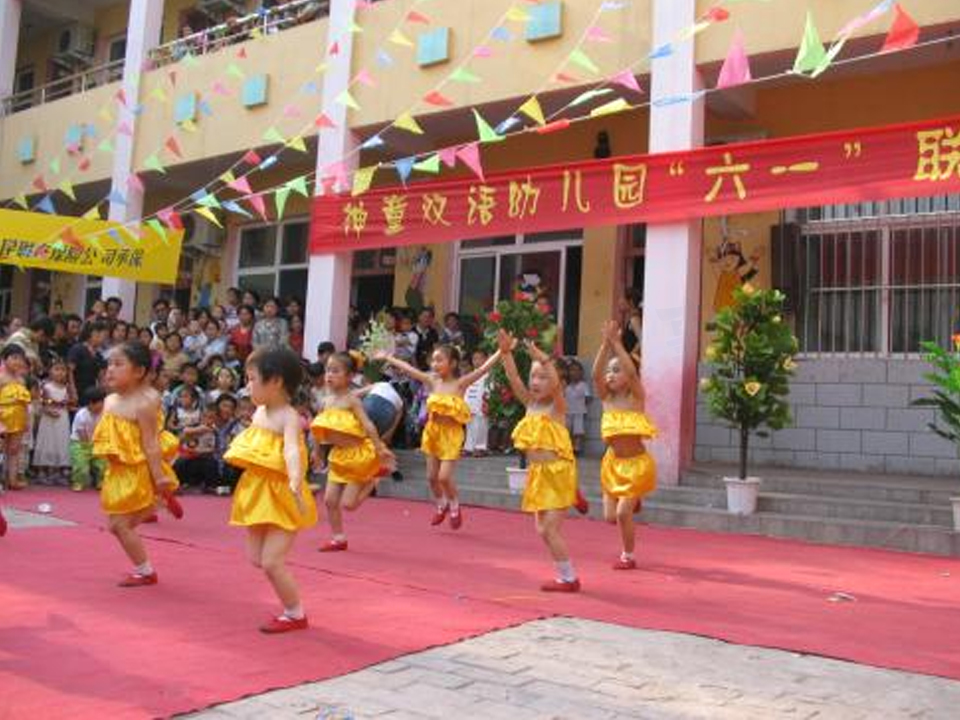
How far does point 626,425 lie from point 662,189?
3353mm

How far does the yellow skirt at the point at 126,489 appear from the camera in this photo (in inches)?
209

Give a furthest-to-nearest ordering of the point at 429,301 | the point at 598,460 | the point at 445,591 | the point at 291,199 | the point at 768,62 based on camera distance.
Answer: the point at 291,199 → the point at 429,301 → the point at 598,460 → the point at 768,62 → the point at 445,591

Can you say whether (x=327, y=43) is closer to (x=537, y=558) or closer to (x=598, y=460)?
(x=598, y=460)

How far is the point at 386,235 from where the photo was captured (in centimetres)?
1129

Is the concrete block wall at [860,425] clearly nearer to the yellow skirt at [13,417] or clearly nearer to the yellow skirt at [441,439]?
the yellow skirt at [441,439]

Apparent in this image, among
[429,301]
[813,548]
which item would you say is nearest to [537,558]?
[813,548]

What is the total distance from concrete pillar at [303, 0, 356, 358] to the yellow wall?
19 centimetres

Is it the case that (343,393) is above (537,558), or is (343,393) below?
above

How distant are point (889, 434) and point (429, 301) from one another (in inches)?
252

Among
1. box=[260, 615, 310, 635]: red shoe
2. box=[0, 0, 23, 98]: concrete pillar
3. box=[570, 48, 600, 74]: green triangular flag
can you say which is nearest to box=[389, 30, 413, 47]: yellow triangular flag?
box=[570, 48, 600, 74]: green triangular flag

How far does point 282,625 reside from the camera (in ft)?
14.3

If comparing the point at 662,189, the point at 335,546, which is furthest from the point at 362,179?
the point at 335,546

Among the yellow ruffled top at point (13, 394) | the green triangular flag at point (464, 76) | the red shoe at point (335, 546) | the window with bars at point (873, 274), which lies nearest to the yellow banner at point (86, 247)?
the yellow ruffled top at point (13, 394)

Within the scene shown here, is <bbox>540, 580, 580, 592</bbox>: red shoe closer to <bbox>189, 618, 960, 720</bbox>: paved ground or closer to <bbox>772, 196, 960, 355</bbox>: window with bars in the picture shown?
<bbox>189, 618, 960, 720</bbox>: paved ground
